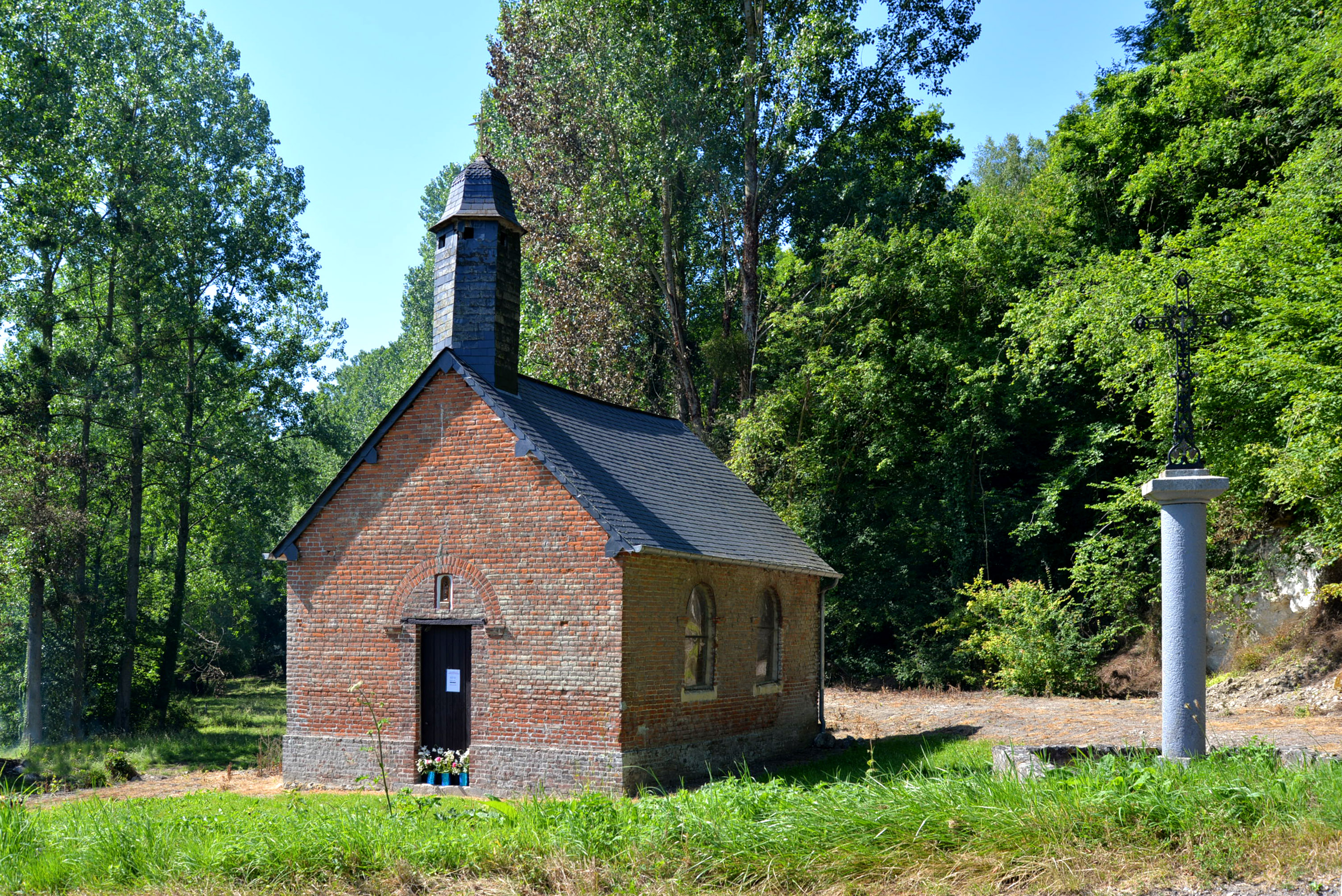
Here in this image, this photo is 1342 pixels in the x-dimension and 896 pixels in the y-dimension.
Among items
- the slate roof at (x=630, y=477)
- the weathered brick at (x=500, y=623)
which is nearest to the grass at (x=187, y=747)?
the weathered brick at (x=500, y=623)

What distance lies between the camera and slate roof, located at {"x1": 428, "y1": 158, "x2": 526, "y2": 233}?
16.2m

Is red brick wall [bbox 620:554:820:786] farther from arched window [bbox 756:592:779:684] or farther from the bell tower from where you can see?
the bell tower

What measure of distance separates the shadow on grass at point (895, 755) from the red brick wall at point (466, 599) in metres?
3.30

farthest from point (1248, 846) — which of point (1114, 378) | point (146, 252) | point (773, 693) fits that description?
point (146, 252)

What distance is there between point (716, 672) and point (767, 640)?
257 centimetres

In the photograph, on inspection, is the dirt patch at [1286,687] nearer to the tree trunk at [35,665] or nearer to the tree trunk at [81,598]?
the tree trunk at [81,598]

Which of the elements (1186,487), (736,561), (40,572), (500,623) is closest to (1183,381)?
(1186,487)

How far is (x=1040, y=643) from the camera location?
2291cm

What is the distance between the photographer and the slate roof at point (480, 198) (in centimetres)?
1622

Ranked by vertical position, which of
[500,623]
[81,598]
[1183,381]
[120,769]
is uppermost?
[1183,381]

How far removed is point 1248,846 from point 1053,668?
17.3 meters

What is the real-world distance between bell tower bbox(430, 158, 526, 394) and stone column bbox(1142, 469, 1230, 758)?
9.89m

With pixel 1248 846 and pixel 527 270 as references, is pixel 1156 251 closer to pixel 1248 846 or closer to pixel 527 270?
pixel 527 270

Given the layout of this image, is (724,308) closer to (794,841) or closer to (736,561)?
(736,561)
